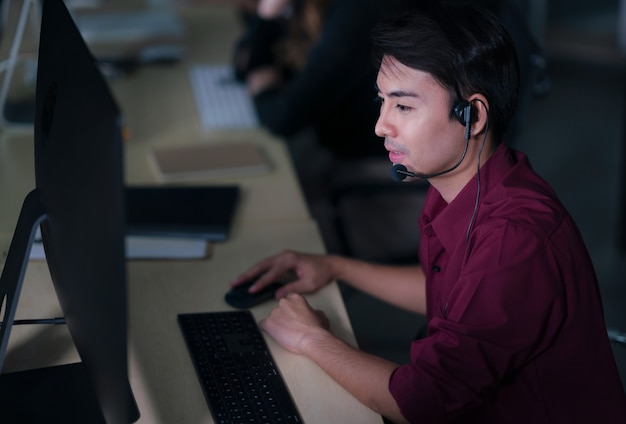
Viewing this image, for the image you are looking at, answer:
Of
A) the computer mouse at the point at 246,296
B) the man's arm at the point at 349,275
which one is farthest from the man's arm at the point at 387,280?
the computer mouse at the point at 246,296

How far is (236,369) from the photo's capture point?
122 centimetres

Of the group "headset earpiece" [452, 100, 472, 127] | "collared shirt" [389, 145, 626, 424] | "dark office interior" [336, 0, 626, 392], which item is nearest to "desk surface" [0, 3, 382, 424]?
"collared shirt" [389, 145, 626, 424]

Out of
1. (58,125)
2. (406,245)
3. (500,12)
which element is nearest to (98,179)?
(58,125)

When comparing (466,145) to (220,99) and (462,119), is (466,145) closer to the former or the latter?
(462,119)

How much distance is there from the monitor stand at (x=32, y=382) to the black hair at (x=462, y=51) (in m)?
0.52

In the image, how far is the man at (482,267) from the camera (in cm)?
106

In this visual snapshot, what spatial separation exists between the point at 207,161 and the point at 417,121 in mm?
931

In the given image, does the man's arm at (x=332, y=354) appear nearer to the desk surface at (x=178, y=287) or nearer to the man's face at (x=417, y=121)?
the desk surface at (x=178, y=287)

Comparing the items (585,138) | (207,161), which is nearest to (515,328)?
(207,161)

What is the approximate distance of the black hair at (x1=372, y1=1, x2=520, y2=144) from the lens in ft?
3.61

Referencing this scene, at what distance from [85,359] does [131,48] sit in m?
2.08

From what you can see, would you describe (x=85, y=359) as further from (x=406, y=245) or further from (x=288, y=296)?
(x=406, y=245)

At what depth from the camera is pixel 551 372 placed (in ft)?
3.68

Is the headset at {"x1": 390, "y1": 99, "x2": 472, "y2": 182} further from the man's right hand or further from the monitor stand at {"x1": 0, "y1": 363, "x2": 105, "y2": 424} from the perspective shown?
the monitor stand at {"x1": 0, "y1": 363, "x2": 105, "y2": 424}
